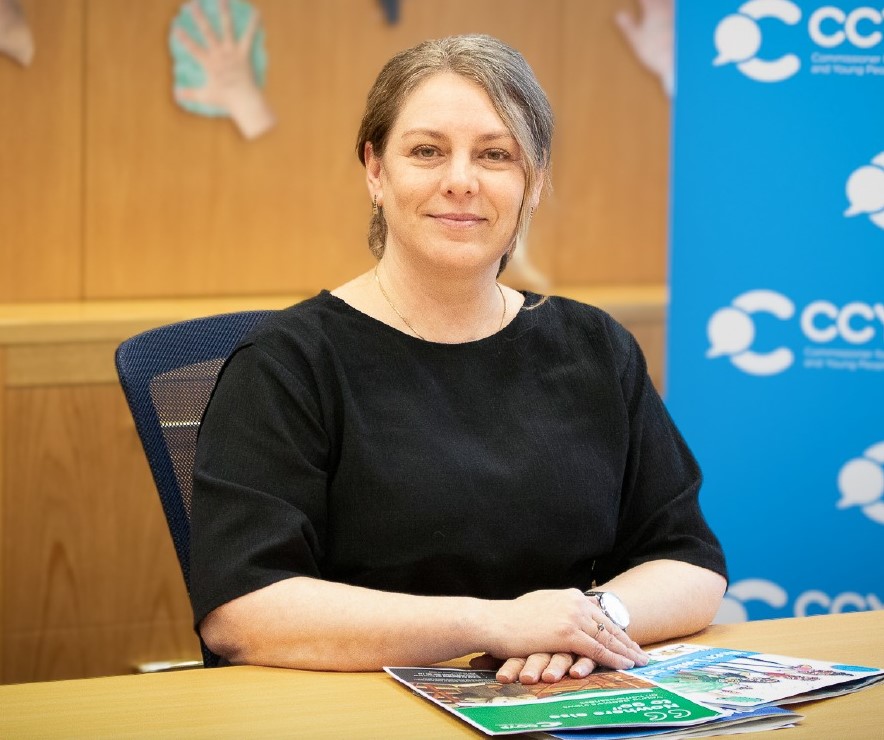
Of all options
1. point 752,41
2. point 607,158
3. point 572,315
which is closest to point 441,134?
point 572,315

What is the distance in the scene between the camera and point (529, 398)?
196 centimetres

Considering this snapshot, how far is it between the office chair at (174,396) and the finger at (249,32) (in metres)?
1.98

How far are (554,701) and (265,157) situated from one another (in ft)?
9.17

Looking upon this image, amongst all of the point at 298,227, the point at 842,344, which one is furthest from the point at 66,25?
the point at 842,344

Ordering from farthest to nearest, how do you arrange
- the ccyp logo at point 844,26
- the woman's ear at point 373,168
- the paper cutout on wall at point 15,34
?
1. the paper cutout on wall at point 15,34
2. the ccyp logo at point 844,26
3. the woman's ear at point 373,168

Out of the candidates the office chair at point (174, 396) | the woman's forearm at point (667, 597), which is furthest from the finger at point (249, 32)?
the woman's forearm at point (667, 597)

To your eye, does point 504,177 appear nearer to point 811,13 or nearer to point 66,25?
point 811,13

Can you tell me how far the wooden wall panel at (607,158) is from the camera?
14.3 ft

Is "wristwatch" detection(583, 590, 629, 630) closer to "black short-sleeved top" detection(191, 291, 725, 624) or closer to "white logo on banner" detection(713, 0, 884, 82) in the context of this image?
"black short-sleeved top" detection(191, 291, 725, 624)

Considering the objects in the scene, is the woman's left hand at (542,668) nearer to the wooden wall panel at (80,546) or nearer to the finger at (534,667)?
the finger at (534,667)

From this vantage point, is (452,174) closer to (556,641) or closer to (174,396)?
(174,396)

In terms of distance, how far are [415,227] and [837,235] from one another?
1.28 metres

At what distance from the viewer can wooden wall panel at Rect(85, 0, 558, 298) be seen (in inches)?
149

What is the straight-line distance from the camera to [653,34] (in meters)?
4.40
